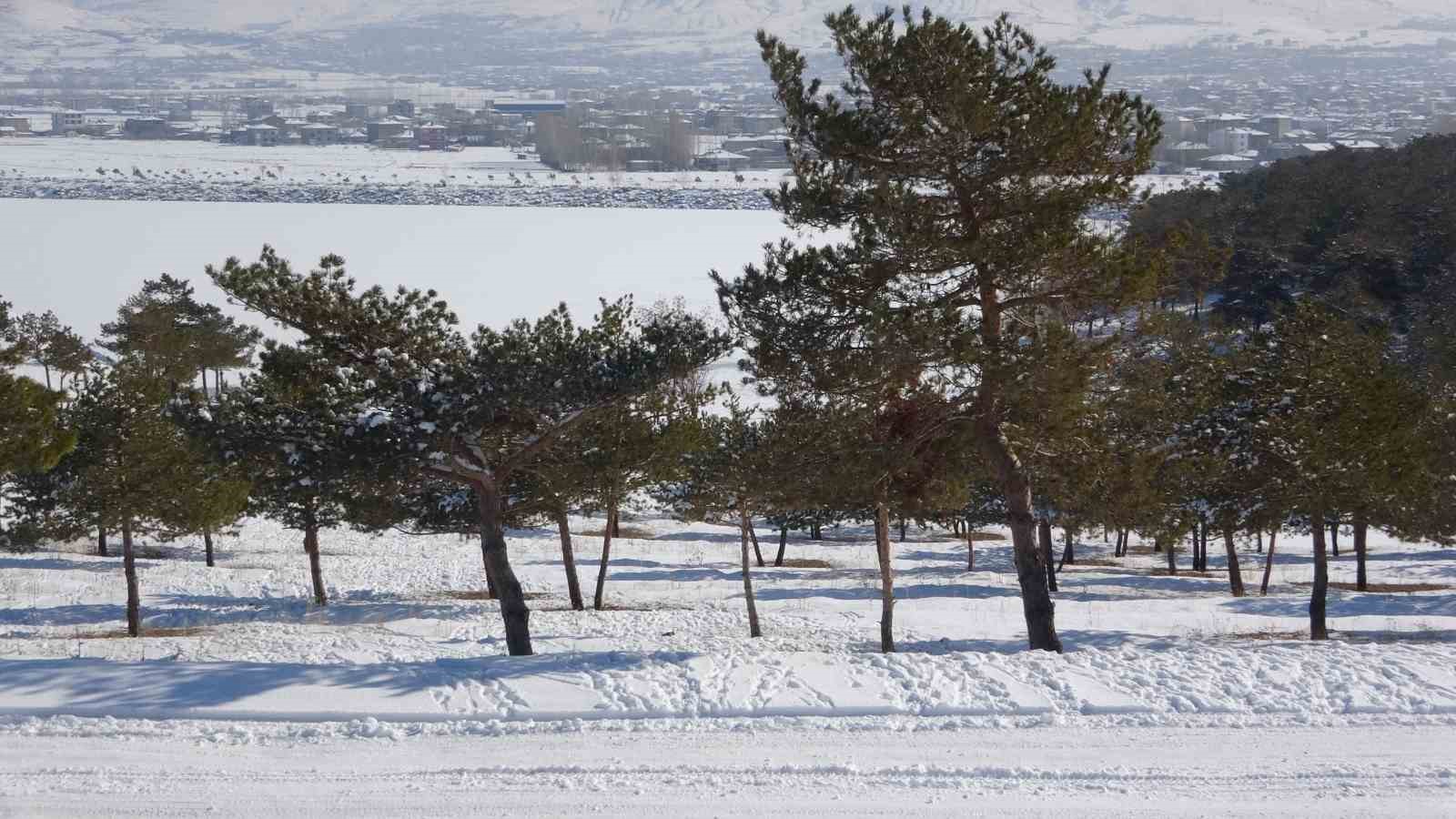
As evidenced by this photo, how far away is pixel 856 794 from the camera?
10078mm

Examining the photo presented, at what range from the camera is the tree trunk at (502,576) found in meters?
16.1

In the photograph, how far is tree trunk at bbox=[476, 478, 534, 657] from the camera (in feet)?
52.9

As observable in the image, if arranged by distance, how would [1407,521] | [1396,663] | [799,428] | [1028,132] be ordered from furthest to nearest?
[1407,521] < [799,428] < [1028,132] < [1396,663]

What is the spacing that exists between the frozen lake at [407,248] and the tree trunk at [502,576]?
49.5m

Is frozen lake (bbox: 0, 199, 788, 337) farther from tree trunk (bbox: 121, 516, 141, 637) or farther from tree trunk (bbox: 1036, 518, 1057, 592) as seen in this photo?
tree trunk (bbox: 121, 516, 141, 637)

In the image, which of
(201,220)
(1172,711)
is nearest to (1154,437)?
(1172,711)

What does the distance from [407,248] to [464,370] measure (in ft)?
270

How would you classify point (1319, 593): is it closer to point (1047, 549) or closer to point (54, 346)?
point (1047, 549)

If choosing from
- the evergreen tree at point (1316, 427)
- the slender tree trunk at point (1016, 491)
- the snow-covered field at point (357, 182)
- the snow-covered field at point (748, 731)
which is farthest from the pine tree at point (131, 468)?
the snow-covered field at point (357, 182)

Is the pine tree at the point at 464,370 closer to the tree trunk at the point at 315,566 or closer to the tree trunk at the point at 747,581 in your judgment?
the tree trunk at the point at 747,581

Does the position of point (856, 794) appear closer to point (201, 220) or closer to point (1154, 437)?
point (1154, 437)

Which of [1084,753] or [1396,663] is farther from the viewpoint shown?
[1396,663]

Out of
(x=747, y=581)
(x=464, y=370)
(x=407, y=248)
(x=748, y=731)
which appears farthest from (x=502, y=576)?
(x=407, y=248)

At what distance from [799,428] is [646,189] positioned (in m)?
142
